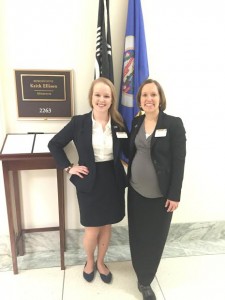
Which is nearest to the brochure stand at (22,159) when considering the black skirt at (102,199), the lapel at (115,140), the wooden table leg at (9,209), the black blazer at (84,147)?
the wooden table leg at (9,209)

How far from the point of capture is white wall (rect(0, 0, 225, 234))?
1840 mm

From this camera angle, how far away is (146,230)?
1748 mm

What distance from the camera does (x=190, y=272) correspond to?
217cm

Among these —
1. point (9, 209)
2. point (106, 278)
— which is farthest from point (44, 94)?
point (106, 278)

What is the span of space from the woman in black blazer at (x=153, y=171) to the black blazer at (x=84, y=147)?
85 millimetres

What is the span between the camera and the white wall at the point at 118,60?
184cm

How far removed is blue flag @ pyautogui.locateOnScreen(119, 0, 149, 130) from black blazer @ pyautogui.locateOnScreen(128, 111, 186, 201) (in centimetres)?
36

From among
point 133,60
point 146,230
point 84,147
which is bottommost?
point 146,230

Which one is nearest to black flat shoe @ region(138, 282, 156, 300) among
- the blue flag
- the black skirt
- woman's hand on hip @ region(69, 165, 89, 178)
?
the black skirt

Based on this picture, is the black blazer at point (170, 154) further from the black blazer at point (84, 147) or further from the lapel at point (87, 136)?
the lapel at point (87, 136)

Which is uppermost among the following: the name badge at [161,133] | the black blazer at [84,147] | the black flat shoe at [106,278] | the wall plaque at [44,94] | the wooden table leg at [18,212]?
A: the wall plaque at [44,94]

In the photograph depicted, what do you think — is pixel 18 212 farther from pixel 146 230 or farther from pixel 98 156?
pixel 146 230

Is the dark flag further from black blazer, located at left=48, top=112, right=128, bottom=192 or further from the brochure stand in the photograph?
the brochure stand

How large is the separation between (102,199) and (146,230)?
35cm
